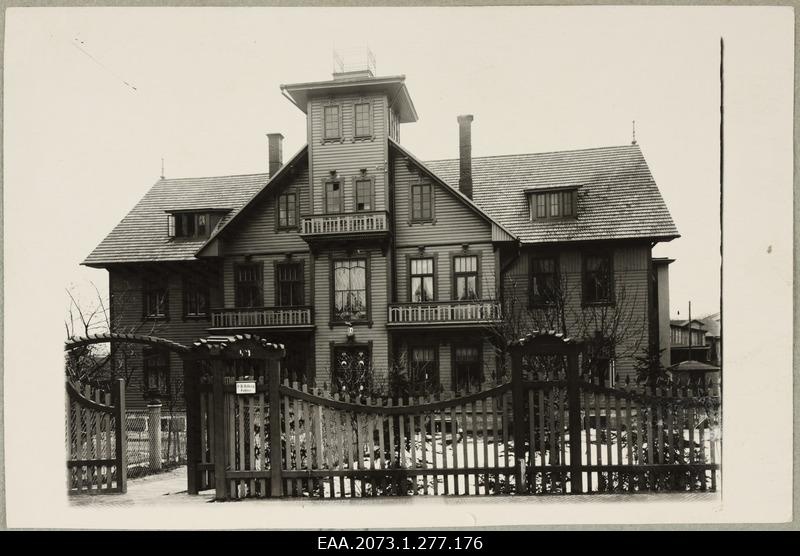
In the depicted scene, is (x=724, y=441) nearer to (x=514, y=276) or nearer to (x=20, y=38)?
(x=514, y=276)

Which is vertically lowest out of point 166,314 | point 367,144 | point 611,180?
point 166,314

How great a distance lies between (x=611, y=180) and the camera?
31.9 feet

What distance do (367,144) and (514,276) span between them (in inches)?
136

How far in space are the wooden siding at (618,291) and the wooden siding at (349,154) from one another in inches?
103

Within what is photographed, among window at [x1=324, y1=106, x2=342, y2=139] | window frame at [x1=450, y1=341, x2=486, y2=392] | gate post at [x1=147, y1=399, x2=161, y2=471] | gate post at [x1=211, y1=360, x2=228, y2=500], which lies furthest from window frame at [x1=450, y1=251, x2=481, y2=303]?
gate post at [x1=147, y1=399, x2=161, y2=471]

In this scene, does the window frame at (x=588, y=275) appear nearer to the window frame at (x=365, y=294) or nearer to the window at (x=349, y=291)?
the window frame at (x=365, y=294)

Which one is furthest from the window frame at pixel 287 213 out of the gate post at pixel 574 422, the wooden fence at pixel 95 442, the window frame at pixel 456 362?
the gate post at pixel 574 422

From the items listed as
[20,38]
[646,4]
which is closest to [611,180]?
[646,4]

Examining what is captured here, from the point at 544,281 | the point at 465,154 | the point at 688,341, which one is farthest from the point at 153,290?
the point at 688,341

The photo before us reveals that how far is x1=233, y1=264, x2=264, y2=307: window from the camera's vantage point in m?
9.11

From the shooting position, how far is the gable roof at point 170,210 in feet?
29.6

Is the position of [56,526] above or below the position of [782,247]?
below

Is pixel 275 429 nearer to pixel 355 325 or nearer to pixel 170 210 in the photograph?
pixel 355 325

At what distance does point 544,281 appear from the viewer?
31.9 ft
